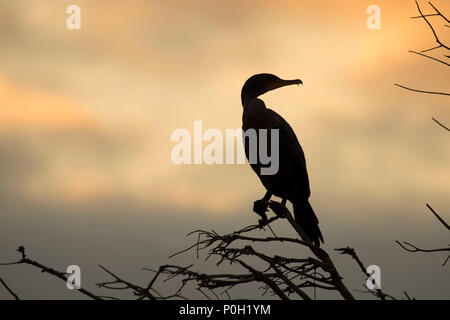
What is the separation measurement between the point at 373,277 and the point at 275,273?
23.7 inches

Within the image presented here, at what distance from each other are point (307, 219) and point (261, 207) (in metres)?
0.53

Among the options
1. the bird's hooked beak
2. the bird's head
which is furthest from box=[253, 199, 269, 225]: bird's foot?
the bird's hooked beak

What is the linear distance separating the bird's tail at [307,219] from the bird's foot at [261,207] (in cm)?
38

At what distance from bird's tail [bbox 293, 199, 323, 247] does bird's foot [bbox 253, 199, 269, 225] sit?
0.38 metres

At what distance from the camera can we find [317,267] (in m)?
3.79

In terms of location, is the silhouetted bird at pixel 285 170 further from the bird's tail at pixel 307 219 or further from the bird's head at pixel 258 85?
the bird's head at pixel 258 85

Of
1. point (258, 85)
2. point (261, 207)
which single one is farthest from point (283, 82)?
point (261, 207)

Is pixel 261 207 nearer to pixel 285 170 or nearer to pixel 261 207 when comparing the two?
pixel 261 207

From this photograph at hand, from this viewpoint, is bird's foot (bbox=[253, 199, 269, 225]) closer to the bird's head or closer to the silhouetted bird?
the silhouetted bird

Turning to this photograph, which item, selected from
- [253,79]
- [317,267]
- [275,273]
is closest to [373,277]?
[317,267]

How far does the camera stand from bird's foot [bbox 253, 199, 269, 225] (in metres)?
6.57

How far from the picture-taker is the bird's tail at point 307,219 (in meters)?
6.45

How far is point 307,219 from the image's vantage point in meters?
6.73
